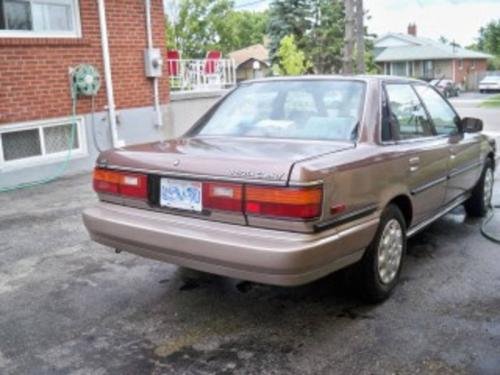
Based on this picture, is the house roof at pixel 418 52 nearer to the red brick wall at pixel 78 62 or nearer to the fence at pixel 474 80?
the fence at pixel 474 80

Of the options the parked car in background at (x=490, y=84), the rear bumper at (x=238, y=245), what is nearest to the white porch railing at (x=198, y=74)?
the rear bumper at (x=238, y=245)

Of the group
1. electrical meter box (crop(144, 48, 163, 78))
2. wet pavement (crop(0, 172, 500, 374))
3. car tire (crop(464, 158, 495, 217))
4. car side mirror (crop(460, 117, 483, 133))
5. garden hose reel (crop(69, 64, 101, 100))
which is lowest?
wet pavement (crop(0, 172, 500, 374))

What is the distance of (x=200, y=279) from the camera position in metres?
4.64

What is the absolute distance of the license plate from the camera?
11.7 feet

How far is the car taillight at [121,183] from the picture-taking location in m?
3.82

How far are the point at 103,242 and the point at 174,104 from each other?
735 cm

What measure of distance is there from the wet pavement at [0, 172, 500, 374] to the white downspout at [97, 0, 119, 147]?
4259 millimetres

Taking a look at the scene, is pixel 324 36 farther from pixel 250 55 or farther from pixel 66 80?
pixel 66 80

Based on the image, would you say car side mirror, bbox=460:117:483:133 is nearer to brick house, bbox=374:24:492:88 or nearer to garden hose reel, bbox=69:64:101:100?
garden hose reel, bbox=69:64:101:100

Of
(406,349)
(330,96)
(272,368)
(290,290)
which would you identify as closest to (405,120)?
(330,96)

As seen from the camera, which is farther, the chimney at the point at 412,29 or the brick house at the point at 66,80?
the chimney at the point at 412,29

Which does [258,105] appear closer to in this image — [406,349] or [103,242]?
[103,242]

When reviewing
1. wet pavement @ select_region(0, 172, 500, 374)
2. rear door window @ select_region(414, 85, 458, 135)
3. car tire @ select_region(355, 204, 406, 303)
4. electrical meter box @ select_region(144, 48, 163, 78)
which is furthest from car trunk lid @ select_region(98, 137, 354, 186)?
electrical meter box @ select_region(144, 48, 163, 78)

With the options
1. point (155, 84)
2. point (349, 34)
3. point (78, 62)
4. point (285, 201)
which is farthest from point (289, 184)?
point (349, 34)
